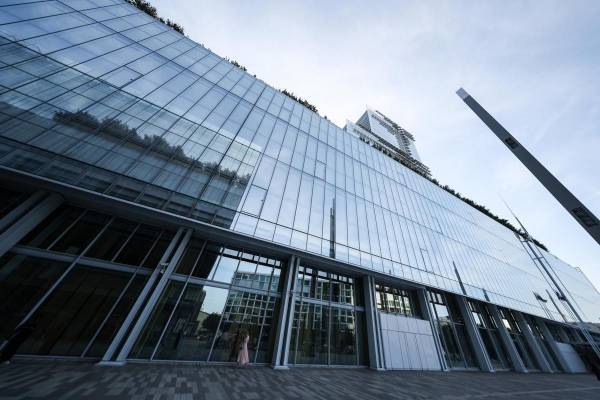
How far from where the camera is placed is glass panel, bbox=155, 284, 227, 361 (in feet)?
29.9

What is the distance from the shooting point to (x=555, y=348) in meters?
24.7

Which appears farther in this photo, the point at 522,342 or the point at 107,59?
the point at 522,342

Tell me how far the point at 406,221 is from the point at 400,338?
9.61 meters

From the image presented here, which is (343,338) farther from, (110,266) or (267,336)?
(110,266)

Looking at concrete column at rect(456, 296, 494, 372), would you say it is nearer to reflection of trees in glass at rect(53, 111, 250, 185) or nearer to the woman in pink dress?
the woman in pink dress

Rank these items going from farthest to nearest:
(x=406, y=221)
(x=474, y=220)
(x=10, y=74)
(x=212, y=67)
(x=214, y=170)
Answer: (x=474, y=220)
(x=406, y=221)
(x=212, y=67)
(x=214, y=170)
(x=10, y=74)

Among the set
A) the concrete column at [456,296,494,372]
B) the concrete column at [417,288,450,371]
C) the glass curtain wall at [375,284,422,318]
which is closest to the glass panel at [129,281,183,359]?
the glass curtain wall at [375,284,422,318]

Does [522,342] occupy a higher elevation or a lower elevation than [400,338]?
higher

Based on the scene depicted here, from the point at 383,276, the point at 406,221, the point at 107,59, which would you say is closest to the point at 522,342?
the point at 406,221

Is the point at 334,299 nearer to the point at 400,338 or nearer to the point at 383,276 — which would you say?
the point at 383,276

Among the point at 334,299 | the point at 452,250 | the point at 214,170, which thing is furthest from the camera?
the point at 452,250

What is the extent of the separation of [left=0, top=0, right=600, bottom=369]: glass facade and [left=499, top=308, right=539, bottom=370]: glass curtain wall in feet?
14.1

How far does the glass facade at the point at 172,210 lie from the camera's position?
8.21m

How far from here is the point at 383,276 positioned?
15336 mm
